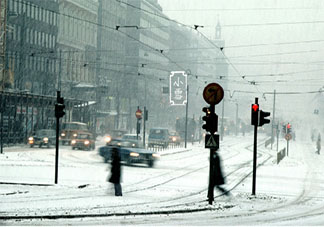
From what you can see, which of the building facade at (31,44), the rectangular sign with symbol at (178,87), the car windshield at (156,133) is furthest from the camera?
the building facade at (31,44)

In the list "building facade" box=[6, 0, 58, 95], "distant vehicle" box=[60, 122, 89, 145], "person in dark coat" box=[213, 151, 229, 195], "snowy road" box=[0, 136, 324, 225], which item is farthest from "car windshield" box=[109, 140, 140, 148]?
"building facade" box=[6, 0, 58, 95]

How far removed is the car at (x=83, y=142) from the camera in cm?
4694

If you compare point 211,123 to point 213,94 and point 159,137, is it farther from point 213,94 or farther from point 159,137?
point 159,137

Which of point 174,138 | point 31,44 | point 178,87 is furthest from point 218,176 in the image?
point 31,44

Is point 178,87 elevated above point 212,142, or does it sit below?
above

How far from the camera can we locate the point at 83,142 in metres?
47.0

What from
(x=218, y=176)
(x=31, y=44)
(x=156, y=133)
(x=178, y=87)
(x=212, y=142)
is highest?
(x=31, y=44)

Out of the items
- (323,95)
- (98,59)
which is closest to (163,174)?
(98,59)

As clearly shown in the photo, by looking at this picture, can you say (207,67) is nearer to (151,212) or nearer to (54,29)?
(54,29)

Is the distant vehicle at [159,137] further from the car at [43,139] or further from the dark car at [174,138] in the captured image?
the car at [43,139]

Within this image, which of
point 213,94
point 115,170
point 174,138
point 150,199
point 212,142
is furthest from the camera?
point 174,138

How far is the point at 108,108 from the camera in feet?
330

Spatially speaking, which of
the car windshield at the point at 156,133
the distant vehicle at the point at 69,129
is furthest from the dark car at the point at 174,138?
the distant vehicle at the point at 69,129

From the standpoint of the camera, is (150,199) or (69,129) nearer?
(150,199)
